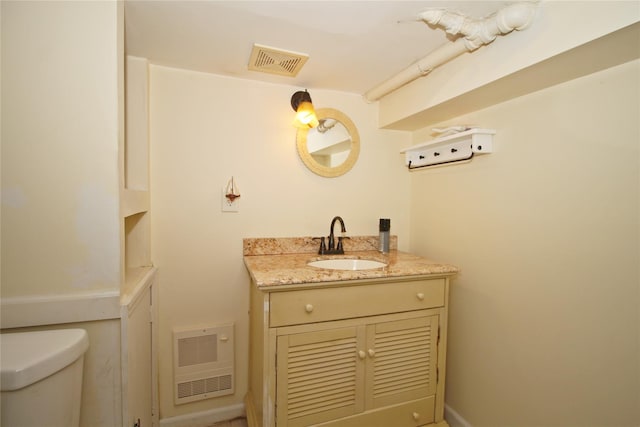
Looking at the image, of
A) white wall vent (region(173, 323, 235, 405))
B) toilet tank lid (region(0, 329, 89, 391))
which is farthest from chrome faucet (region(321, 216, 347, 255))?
toilet tank lid (region(0, 329, 89, 391))

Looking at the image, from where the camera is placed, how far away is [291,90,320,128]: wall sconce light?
1695 millimetres

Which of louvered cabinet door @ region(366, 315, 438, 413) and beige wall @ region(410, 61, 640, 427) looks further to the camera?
louvered cabinet door @ region(366, 315, 438, 413)

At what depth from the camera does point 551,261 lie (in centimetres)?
125

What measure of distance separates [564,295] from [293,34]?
1626mm

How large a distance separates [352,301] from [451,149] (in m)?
1.03

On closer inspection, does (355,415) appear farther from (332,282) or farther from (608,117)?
(608,117)

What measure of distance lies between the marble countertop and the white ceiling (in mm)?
1081

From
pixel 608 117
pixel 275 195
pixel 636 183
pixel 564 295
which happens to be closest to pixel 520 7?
pixel 608 117

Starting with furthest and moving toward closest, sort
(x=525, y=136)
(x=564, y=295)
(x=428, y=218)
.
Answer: (x=428, y=218)
(x=525, y=136)
(x=564, y=295)

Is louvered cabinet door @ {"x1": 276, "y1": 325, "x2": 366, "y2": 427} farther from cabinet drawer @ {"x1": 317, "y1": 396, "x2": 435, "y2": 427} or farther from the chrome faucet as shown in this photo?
the chrome faucet

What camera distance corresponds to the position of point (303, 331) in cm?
127

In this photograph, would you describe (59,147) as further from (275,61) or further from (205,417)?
(205,417)

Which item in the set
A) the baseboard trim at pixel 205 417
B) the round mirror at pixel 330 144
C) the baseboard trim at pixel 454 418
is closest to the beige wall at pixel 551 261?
the baseboard trim at pixel 454 418

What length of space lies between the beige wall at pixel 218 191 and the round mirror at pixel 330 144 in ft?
0.18
